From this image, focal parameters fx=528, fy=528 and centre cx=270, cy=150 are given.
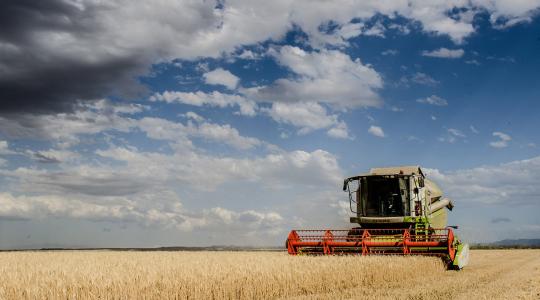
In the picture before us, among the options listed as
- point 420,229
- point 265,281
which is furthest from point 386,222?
point 265,281

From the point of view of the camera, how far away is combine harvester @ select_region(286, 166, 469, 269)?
1686cm

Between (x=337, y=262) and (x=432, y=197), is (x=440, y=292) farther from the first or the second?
(x=432, y=197)

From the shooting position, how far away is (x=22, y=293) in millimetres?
7297

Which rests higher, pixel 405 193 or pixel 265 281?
pixel 405 193

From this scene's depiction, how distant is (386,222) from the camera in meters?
18.2

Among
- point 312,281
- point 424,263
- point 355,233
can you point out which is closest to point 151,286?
point 312,281

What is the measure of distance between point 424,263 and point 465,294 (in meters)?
4.55

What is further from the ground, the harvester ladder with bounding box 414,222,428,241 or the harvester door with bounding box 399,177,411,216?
the harvester door with bounding box 399,177,411,216

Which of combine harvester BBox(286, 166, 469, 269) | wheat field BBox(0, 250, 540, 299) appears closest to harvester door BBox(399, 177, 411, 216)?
combine harvester BBox(286, 166, 469, 269)

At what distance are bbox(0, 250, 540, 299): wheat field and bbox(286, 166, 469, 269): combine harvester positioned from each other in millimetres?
2127

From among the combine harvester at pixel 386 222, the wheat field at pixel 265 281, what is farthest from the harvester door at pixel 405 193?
the wheat field at pixel 265 281

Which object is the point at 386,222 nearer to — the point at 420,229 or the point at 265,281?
the point at 420,229

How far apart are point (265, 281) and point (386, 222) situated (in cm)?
929

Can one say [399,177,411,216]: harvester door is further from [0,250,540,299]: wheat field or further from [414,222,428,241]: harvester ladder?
[0,250,540,299]: wheat field
